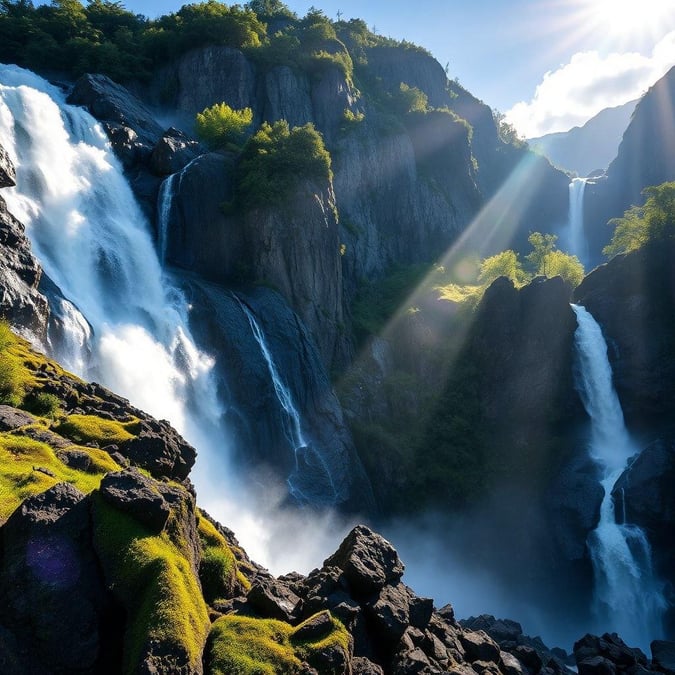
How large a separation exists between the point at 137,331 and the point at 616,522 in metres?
37.9

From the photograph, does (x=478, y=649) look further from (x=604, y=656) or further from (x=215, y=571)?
(x=604, y=656)

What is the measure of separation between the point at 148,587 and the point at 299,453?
3028cm

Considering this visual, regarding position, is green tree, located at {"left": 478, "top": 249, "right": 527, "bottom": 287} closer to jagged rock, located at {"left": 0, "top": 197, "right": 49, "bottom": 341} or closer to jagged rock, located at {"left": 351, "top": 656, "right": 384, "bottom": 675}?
jagged rock, located at {"left": 0, "top": 197, "right": 49, "bottom": 341}

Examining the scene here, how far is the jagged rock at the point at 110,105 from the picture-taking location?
51188 millimetres

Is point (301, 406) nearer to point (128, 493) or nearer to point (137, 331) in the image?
point (137, 331)

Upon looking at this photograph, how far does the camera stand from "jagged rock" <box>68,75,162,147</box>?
5119 centimetres

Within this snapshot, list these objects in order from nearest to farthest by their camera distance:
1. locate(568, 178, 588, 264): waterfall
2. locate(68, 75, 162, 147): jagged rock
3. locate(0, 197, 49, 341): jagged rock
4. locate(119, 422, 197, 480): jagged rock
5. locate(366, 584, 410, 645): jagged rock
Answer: locate(366, 584, 410, 645): jagged rock → locate(119, 422, 197, 480): jagged rock → locate(0, 197, 49, 341): jagged rock → locate(68, 75, 162, 147): jagged rock → locate(568, 178, 588, 264): waterfall

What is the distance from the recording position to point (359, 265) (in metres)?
65.7

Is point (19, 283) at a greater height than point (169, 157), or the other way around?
point (169, 157)

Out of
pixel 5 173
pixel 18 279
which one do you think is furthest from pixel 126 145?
pixel 18 279

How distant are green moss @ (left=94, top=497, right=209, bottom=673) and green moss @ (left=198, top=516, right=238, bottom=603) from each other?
196cm

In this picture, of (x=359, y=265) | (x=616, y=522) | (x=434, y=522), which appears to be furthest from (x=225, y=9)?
(x=616, y=522)

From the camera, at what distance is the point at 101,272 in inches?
1387

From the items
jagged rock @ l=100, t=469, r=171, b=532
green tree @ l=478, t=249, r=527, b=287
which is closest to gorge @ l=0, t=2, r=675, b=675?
jagged rock @ l=100, t=469, r=171, b=532
